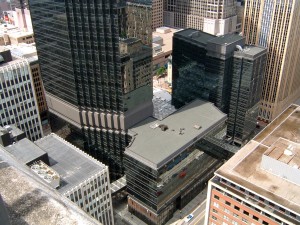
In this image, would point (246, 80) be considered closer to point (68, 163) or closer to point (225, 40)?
point (225, 40)

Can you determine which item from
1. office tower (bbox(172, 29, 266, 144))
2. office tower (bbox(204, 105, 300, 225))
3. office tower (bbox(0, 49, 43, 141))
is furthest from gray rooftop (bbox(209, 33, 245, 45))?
office tower (bbox(0, 49, 43, 141))

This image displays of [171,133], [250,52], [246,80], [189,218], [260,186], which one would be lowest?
[189,218]

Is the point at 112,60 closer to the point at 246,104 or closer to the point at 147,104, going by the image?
the point at 147,104

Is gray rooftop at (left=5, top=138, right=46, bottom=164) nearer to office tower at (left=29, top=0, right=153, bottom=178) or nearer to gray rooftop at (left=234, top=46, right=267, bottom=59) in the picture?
office tower at (left=29, top=0, right=153, bottom=178)

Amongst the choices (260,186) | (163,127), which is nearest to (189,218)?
(163,127)

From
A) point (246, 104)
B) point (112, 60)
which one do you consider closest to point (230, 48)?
point (246, 104)

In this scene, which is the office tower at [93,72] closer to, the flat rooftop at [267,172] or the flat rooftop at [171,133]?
the flat rooftop at [171,133]
